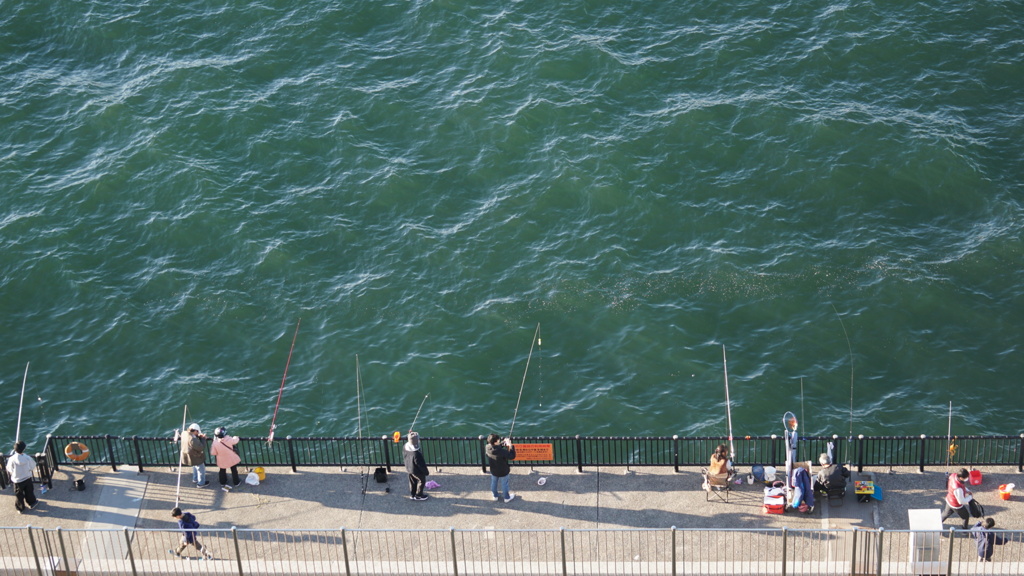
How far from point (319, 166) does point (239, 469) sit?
50.4 feet

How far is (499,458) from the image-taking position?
27.2 m

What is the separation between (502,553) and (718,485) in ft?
16.1

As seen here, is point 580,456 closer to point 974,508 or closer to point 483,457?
point 483,457

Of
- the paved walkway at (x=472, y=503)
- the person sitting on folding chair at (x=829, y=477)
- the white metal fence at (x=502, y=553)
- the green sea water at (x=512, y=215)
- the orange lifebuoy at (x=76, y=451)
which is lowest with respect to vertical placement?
the white metal fence at (x=502, y=553)

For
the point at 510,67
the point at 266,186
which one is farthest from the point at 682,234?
the point at 266,186

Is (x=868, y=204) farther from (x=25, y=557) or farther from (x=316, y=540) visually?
(x=25, y=557)

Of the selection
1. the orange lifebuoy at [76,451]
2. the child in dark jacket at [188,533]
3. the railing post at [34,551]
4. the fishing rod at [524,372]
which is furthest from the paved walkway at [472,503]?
the fishing rod at [524,372]

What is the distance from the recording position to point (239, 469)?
96.9 ft

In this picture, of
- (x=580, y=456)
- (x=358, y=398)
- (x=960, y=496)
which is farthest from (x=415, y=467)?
(x=960, y=496)

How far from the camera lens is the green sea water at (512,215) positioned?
1401 inches

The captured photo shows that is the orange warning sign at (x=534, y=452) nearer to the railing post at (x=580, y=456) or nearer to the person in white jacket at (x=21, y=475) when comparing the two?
the railing post at (x=580, y=456)

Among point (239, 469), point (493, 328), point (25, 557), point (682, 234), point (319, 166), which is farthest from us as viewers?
point (319, 166)

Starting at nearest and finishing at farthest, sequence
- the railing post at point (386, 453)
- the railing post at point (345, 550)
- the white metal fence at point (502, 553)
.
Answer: the railing post at point (345, 550)
the white metal fence at point (502, 553)
the railing post at point (386, 453)

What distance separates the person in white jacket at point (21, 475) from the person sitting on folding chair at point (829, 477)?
655 inches
